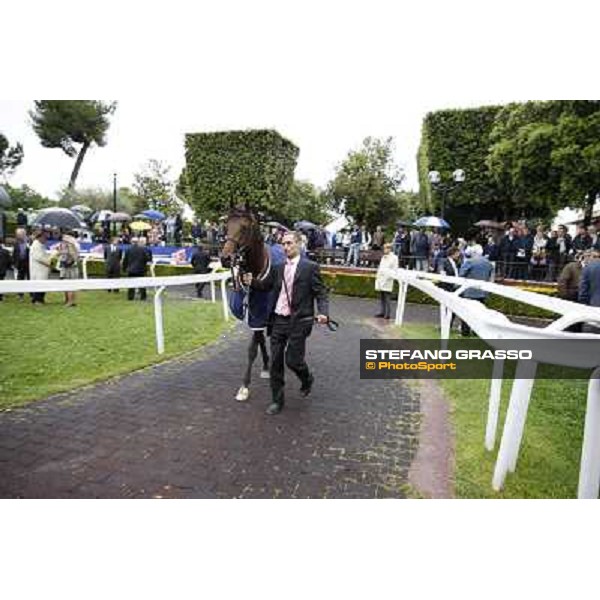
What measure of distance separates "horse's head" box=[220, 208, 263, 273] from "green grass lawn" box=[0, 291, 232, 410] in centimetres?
185

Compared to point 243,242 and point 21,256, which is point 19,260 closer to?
point 21,256

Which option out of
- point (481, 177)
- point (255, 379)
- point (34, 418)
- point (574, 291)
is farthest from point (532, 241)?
point (34, 418)

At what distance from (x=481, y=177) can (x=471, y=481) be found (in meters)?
18.4

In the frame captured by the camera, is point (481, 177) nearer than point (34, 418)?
No

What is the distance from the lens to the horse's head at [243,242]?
12.1 ft

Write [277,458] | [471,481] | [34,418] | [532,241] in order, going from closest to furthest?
[471,481] < [277,458] < [34,418] < [532,241]

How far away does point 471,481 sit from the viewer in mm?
2504

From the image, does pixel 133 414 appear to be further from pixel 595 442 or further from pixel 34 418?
pixel 595 442

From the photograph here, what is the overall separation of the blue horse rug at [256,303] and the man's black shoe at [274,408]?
0.77 metres

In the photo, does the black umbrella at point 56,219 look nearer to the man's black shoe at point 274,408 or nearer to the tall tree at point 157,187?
the man's black shoe at point 274,408

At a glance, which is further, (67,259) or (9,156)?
(67,259)

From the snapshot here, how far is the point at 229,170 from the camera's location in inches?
644

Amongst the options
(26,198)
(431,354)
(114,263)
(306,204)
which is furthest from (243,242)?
(26,198)

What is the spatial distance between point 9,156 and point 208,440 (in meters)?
3.64
